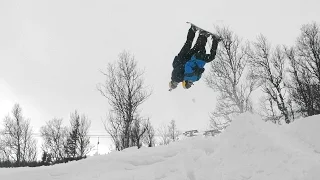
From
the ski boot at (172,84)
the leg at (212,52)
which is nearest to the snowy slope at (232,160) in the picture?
the ski boot at (172,84)

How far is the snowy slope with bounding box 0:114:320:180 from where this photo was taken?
3.84 meters

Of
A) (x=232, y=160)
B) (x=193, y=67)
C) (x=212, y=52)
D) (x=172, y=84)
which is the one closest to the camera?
(x=232, y=160)

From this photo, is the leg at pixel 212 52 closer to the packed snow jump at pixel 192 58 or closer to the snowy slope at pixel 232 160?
the packed snow jump at pixel 192 58

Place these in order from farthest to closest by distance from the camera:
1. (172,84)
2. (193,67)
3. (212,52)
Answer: (172,84)
(193,67)
(212,52)

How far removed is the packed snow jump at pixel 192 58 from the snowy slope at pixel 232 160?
198cm

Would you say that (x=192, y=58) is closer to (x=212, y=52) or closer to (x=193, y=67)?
(x=193, y=67)

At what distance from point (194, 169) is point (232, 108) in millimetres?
12085

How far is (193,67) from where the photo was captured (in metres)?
7.29

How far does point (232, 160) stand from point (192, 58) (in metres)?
3.46

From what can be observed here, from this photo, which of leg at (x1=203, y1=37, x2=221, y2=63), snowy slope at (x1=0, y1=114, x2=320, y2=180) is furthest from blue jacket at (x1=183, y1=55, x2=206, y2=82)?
snowy slope at (x1=0, y1=114, x2=320, y2=180)

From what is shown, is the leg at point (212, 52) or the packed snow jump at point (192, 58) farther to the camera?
the leg at point (212, 52)

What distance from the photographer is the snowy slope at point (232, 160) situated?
384 cm

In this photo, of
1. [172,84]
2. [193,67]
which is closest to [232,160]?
[193,67]

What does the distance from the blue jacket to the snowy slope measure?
195cm
